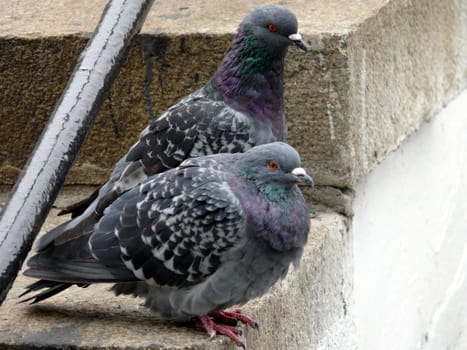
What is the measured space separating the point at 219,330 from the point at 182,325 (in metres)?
0.17

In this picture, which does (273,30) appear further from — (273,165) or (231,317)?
(231,317)

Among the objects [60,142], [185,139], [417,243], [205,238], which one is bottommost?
[417,243]

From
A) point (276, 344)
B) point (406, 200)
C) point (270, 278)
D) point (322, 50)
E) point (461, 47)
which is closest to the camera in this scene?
point (270, 278)

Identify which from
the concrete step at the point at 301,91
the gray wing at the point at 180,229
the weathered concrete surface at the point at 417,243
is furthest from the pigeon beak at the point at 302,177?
the weathered concrete surface at the point at 417,243

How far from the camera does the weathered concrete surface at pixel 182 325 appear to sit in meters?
3.84

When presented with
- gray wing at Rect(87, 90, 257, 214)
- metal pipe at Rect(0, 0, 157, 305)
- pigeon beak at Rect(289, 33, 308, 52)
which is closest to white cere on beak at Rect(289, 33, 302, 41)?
pigeon beak at Rect(289, 33, 308, 52)

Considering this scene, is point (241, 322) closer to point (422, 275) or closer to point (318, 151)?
point (318, 151)

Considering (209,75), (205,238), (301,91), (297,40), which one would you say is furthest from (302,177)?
(209,75)

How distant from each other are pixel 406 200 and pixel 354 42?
4.75 feet

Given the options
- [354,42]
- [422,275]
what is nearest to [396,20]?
[354,42]

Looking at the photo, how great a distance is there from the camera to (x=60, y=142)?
3.82 m

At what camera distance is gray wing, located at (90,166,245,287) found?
12.3 ft

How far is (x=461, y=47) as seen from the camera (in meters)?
6.55

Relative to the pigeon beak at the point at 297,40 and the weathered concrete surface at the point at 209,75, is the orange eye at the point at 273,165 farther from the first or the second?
the weathered concrete surface at the point at 209,75
